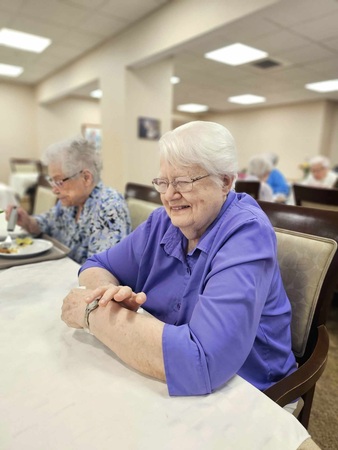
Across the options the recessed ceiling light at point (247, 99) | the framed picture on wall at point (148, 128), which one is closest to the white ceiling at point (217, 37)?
the recessed ceiling light at point (247, 99)

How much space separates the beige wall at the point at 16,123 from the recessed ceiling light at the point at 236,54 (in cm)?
509

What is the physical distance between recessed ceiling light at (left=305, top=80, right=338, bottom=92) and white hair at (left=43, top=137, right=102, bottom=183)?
535 cm

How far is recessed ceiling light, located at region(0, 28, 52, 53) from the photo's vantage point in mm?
4039

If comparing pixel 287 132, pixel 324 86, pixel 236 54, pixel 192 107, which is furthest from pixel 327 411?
pixel 192 107

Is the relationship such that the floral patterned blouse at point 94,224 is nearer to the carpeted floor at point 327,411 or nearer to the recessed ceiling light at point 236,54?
the carpeted floor at point 327,411

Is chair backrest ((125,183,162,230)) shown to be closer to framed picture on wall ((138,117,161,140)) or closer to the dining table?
the dining table

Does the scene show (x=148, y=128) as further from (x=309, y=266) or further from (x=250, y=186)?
(x=309, y=266)

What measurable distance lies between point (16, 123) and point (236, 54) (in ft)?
18.5

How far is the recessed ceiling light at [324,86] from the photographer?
5.36 metres

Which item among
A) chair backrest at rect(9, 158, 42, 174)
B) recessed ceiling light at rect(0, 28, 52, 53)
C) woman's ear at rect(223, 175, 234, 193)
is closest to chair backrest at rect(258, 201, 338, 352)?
woman's ear at rect(223, 175, 234, 193)

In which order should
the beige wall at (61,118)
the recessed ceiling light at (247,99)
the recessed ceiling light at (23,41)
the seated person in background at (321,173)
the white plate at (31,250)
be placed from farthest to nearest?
the beige wall at (61,118) < the recessed ceiling light at (247,99) < the seated person in background at (321,173) < the recessed ceiling light at (23,41) < the white plate at (31,250)

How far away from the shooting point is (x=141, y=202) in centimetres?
167

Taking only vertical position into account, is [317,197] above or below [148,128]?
below

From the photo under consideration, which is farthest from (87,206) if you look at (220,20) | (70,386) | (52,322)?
(220,20)
